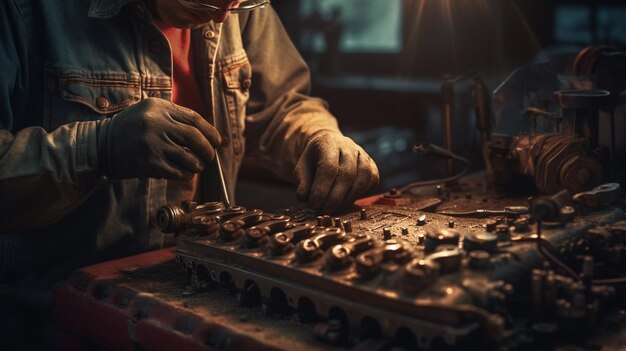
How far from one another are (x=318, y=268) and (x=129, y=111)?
68cm

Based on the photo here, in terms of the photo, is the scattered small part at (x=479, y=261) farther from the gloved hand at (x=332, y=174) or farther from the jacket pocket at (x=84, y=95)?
the jacket pocket at (x=84, y=95)

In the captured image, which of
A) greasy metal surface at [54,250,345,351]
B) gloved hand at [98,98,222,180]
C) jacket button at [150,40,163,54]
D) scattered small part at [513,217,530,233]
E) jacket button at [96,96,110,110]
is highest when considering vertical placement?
jacket button at [150,40,163,54]

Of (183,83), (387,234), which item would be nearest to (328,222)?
(387,234)

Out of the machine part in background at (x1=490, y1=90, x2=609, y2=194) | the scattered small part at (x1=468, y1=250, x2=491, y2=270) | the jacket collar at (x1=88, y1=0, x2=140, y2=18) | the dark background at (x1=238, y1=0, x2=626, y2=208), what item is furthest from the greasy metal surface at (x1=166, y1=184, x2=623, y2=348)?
the dark background at (x1=238, y1=0, x2=626, y2=208)

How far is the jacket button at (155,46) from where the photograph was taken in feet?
6.85

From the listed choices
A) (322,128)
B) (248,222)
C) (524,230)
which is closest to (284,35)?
(322,128)

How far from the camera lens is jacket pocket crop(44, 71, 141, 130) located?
77.2 inches

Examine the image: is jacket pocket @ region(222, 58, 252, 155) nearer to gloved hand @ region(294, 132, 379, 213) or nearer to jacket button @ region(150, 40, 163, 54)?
jacket button @ region(150, 40, 163, 54)

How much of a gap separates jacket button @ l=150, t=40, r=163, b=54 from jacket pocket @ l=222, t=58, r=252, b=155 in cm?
33

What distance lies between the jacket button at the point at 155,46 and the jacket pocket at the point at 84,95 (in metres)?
0.10

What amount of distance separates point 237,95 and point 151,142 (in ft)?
2.55

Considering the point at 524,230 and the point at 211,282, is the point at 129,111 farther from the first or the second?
the point at 524,230

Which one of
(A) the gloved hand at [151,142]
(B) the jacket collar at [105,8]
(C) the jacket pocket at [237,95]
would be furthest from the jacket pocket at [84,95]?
(C) the jacket pocket at [237,95]

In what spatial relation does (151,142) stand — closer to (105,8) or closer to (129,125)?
(129,125)
